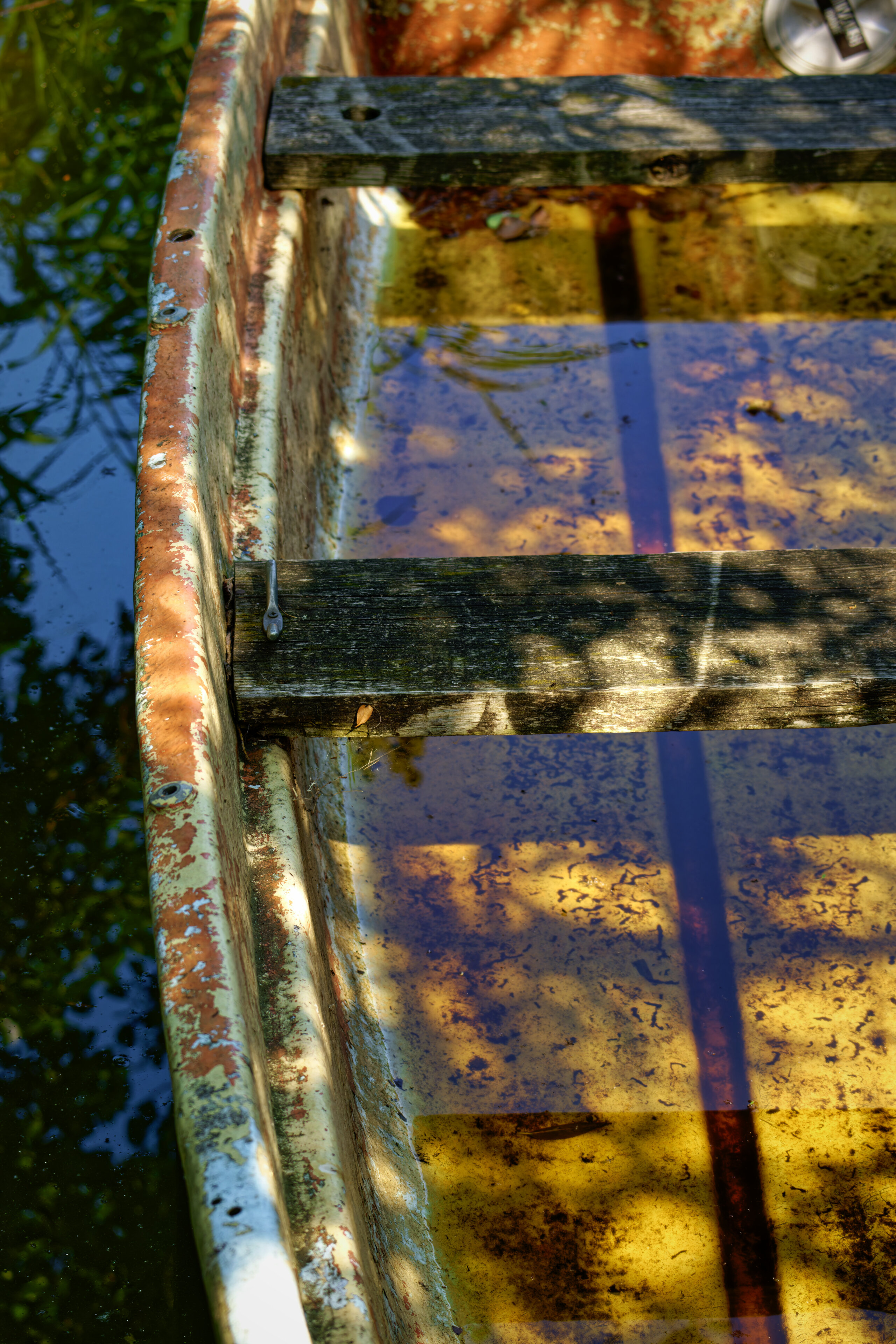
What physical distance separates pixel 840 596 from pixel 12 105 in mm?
3752

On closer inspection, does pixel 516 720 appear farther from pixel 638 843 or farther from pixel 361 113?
pixel 361 113

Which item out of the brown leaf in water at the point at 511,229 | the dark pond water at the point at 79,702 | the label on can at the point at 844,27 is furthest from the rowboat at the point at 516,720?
the label on can at the point at 844,27

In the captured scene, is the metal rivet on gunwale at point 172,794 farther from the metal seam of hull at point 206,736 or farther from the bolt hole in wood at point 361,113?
the bolt hole in wood at point 361,113

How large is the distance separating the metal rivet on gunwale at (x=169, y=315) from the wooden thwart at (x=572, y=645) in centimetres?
45

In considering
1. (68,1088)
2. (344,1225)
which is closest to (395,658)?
(344,1225)

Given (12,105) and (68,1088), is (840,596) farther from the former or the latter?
(12,105)

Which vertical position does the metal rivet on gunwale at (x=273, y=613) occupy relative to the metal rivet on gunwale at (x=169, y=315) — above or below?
below

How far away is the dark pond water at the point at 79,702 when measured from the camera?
1.92 m

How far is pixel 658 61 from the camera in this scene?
3676 mm

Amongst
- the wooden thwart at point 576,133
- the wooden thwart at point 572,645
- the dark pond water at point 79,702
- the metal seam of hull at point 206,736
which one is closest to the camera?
the metal seam of hull at point 206,736

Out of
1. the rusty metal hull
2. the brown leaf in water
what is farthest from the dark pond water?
the brown leaf in water

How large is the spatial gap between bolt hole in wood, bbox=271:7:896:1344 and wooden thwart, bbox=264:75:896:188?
4.4 inches

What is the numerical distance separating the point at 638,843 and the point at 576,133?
175 centimetres

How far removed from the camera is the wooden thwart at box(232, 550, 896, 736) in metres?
1.63
